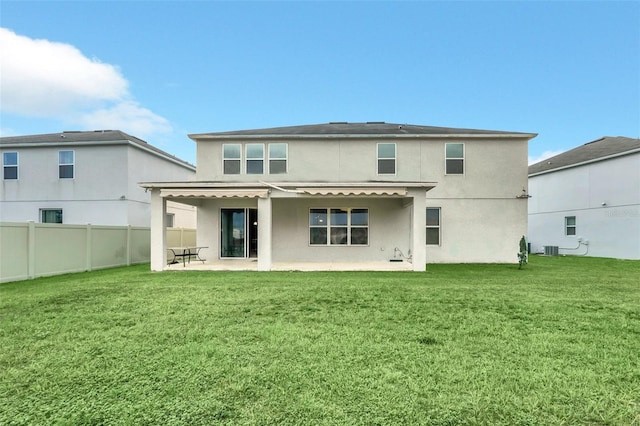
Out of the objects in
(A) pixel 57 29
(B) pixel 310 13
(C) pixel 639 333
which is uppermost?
(B) pixel 310 13

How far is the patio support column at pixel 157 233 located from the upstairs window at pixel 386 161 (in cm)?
1150

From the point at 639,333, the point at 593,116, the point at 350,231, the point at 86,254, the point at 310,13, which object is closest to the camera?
the point at 639,333

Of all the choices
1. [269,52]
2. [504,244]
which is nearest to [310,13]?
[269,52]

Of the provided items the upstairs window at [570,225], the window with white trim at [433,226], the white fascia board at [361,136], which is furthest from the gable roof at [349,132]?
the upstairs window at [570,225]

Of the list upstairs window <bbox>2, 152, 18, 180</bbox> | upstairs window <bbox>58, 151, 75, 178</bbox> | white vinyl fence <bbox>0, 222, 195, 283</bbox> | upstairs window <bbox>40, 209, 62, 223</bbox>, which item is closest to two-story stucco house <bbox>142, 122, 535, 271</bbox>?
white vinyl fence <bbox>0, 222, 195, 283</bbox>

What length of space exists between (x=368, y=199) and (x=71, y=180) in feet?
63.1

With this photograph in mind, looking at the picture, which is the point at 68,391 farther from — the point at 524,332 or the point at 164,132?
the point at 164,132

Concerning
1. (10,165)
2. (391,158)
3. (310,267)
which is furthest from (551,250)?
(10,165)

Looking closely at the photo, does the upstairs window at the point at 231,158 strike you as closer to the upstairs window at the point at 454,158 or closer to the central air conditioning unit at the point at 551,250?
the upstairs window at the point at 454,158

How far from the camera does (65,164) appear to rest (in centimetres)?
2198

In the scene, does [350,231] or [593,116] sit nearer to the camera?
[350,231]

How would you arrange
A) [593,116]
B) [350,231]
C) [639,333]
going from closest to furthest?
[639,333], [350,231], [593,116]

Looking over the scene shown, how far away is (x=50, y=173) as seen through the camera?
2200cm

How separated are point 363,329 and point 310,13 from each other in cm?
2042
